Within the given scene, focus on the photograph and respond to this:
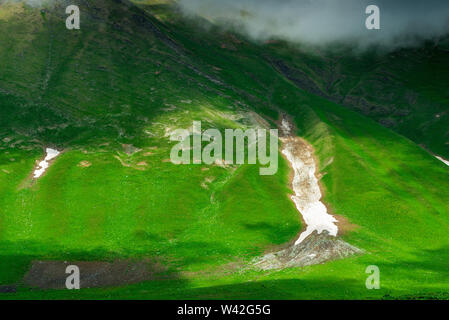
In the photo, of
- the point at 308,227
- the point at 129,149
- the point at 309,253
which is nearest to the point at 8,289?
the point at 309,253

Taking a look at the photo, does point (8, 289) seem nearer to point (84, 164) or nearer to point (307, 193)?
→ point (84, 164)

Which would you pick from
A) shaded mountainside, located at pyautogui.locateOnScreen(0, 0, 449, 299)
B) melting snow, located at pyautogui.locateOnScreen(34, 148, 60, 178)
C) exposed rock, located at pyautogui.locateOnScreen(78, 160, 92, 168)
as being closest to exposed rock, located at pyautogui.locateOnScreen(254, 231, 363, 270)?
shaded mountainside, located at pyautogui.locateOnScreen(0, 0, 449, 299)

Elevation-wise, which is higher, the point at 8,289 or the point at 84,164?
the point at 84,164

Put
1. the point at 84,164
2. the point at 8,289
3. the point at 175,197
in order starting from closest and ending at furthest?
1. the point at 8,289
2. the point at 175,197
3. the point at 84,164

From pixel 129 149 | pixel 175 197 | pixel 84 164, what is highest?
pixel 129 149

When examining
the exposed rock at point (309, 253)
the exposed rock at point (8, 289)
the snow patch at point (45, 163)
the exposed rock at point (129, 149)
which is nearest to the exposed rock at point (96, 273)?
the exposed rock at point (8, 289)

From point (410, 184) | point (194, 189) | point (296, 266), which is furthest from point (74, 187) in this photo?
point (410, 184)

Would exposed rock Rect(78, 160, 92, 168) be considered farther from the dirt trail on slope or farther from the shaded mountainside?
the dirt trail on slope

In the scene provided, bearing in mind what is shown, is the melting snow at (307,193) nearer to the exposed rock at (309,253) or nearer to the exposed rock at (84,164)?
the exposed rock at (309,253)
